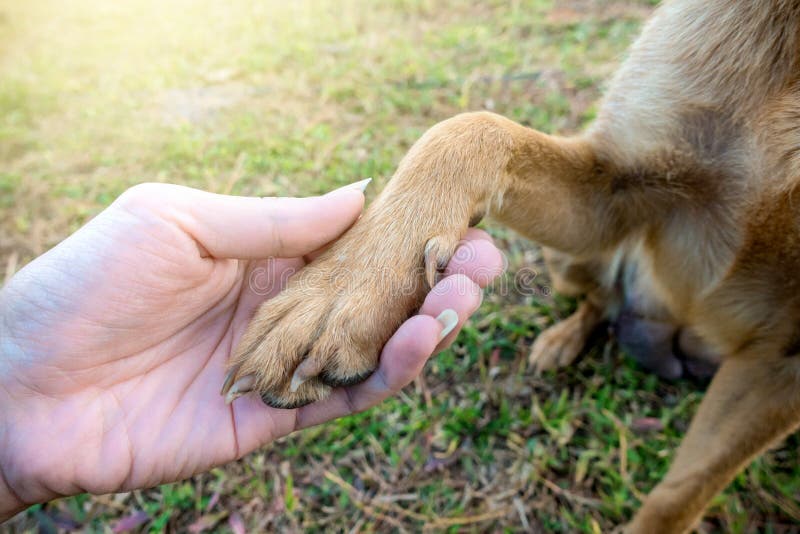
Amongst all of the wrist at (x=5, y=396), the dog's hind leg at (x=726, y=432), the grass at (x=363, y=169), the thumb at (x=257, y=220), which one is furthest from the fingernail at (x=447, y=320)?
the wrist at (x=5, y=396)

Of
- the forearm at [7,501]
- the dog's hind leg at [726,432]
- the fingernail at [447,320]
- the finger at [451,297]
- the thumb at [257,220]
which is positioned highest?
the thumb at [257,220]

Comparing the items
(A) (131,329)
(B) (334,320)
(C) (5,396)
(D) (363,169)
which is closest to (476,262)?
(B) (334,320)

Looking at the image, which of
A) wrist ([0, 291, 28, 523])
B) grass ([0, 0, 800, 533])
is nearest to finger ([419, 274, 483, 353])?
A: grass ([0, 0, 800, 533])

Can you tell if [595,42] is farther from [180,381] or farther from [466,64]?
[180,381]

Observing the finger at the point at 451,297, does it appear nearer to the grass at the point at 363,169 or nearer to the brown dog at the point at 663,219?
the brown dog at the point at 663,219

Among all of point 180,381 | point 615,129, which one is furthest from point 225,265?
point 615,129

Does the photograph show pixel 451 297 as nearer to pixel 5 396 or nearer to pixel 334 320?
pixel 334 320
